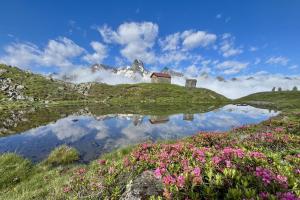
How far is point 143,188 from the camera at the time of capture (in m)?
5.63

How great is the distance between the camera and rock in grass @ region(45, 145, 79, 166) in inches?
674

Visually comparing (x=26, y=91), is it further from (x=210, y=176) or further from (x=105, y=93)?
(x=210, y=176)

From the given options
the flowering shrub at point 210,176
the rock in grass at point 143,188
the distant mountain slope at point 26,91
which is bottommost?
the rock in grass at point 143,188

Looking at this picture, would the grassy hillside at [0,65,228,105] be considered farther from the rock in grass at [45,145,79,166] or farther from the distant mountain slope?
the rock in grass at [45,145,79,166]

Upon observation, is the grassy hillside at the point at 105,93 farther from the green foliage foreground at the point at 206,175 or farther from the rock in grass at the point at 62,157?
the green foliage foreground at the point at 206,175

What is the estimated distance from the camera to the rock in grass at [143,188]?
539cm

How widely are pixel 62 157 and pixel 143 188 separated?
47.0ft

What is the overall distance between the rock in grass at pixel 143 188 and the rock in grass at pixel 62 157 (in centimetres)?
1345

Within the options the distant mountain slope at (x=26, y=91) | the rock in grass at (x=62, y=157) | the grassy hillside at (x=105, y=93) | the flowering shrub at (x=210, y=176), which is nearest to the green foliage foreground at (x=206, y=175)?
the flowering shrub at (x=210, y=176)

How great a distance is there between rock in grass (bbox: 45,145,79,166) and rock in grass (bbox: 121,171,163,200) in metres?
13.4

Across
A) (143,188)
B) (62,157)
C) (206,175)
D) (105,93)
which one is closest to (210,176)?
(206,175)

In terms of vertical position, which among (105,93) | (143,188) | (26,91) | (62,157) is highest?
(105,93)

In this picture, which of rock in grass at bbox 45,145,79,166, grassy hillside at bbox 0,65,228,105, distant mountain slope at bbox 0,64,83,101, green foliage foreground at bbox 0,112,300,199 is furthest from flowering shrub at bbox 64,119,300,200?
distant mountain slope at bbox 0,64,83,101

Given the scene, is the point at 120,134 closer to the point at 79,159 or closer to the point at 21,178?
the point at 79,159
